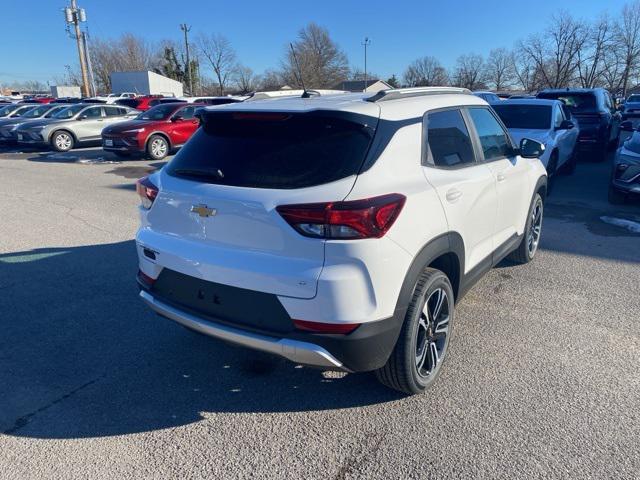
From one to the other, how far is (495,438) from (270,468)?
1.22 meters

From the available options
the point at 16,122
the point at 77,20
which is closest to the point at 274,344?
the point at 16,122

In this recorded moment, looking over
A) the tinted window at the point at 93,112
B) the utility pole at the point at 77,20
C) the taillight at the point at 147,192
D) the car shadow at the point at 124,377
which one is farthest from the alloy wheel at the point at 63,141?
the utility pole at the point at 77,20

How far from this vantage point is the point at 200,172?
270 cm

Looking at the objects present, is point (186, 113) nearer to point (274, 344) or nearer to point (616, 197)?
point (616, 197)

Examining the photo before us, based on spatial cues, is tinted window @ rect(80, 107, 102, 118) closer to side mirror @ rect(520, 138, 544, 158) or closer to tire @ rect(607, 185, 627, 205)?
tire @ rect(607, 185, 627, 205)

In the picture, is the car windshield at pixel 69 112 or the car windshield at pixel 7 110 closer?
the car windshield at pixel 69 112

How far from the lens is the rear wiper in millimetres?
2621

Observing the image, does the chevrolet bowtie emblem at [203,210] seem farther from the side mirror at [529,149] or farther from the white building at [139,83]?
the white building at [139,83]

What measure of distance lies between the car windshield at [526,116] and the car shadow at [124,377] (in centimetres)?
770

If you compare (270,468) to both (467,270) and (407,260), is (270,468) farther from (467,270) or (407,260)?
(467,270)

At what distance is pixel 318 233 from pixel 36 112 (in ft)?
71.1

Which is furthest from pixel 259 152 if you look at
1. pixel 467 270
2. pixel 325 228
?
pixel 467 270

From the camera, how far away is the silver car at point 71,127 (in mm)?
16062

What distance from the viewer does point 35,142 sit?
16.1 m
